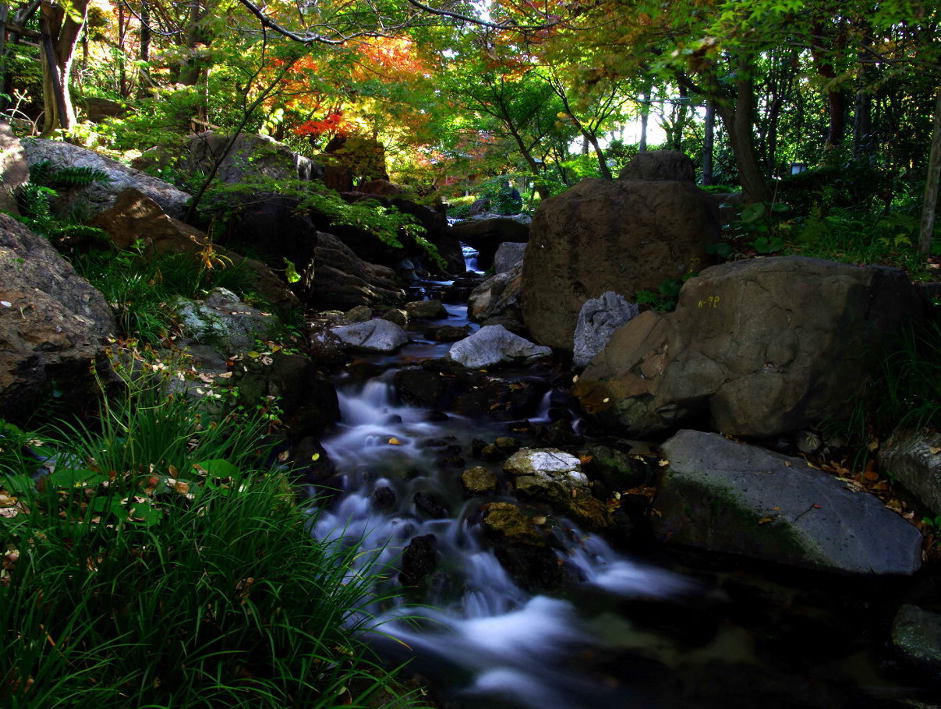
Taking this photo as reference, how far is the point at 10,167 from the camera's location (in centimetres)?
538

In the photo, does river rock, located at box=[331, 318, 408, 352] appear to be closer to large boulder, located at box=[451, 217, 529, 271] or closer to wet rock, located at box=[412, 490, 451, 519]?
wet rock, located at box=[412, 490, 451, 519]

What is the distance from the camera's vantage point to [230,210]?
7.52m

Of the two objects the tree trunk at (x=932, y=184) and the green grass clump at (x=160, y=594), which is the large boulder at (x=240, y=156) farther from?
the tree trunk at (x=932, y=184)

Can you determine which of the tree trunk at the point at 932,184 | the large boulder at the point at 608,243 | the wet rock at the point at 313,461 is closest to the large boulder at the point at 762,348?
the large boulder at the point at 608,243

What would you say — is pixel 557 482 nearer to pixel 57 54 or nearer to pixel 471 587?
pixel 471 587

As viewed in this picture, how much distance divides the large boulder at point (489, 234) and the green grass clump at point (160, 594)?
41.1ft

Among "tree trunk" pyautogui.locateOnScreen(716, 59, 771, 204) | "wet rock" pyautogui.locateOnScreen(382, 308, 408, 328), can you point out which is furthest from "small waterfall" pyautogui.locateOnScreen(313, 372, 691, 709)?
"tree trunk" pyautogui.locateOnScreen(716, 59, 771, 204)

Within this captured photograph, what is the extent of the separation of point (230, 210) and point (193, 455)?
5.71 meters

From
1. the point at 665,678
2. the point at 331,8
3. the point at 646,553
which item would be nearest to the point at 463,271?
the point at 331,8

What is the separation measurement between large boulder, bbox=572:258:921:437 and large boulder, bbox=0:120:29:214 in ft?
18.8

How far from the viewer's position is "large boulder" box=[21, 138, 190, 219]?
606cm

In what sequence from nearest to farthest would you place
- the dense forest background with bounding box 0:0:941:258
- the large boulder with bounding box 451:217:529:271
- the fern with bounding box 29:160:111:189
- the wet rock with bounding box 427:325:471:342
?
the dense forest background with bounding box 0:0:941:258, the fern with bounding box 29:160:111:189, the wet rock with bounding box 427:325:471:342, the large boulder with bounding box 451:217:529:271

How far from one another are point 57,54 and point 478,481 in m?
8.92

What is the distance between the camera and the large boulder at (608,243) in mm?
6785
